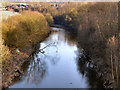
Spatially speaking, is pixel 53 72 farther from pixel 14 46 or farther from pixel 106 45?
pixel 14 46

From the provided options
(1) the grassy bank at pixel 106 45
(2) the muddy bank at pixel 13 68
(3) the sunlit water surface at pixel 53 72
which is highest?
(1) the grassy bank at pixel 106 45

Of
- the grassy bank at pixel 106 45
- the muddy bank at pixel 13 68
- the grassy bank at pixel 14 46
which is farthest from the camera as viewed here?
the grassy bank at pixel 14 46

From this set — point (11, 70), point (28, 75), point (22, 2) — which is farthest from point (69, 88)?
point (22, 2)

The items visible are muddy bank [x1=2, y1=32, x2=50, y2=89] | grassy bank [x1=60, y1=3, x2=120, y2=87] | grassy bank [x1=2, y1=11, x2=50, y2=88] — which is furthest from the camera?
grassy bank [x1=2, y1=11, x2=50, y2=88]

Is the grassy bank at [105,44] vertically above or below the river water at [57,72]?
above

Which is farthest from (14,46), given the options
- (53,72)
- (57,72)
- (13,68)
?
(57,72)

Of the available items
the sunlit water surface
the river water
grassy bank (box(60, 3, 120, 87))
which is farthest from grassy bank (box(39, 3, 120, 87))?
the sunlit water surface

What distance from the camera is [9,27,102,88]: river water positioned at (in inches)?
496

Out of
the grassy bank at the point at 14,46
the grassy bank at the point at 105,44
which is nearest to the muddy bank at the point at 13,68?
the grassy bank at the point at 14,46

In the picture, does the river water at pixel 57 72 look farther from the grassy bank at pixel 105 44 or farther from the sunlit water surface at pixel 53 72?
the grassy bank at pixel 105 44

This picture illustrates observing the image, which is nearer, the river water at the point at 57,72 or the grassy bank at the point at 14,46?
the river water at the point at 57,72

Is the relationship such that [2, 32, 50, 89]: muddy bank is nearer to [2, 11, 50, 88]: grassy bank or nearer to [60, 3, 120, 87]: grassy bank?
[2, 11, 50, 88]: grassy bank

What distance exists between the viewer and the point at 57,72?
48.8 feet

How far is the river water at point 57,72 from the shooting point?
12.6 meters
